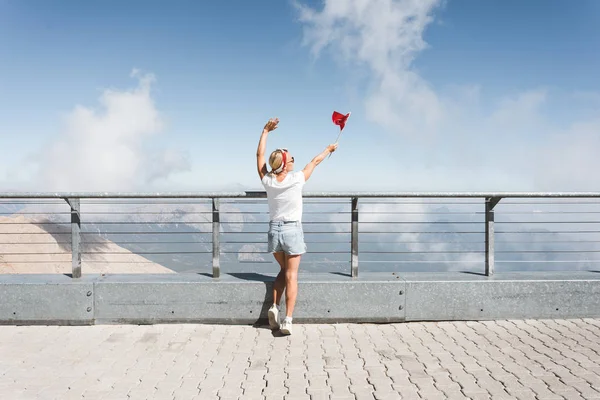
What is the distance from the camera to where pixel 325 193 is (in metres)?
5.79

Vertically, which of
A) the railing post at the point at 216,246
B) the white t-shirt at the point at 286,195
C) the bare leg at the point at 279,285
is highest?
the white t-shirt at the point at 286,195

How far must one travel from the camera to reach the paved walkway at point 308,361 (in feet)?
13.4

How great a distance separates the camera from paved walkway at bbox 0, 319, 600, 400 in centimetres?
408

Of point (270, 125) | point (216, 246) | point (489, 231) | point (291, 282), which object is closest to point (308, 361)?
point (291, 282)

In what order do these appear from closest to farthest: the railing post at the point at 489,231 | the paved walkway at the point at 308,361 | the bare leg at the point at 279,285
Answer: the paved walkway at the point at 308,361 < the bare leg at the point at 279,285 < the railing post at the point at 489,231

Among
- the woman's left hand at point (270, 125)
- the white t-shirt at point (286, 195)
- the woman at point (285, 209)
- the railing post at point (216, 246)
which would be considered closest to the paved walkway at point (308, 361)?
the woman at point (285, 209)

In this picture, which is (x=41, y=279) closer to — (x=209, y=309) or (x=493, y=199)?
(x=209, y=309)

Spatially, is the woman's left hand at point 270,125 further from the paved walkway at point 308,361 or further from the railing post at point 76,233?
the railing post at point 76,233

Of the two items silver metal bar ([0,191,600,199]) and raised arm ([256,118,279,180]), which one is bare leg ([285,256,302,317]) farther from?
raised arm ([256,118,279,180])

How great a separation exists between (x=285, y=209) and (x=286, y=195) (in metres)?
0.16

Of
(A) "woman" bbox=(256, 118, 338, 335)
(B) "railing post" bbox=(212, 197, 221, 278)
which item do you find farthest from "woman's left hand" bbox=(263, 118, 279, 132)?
(B) "railing post" bbox=(212, 197, 221, 278)

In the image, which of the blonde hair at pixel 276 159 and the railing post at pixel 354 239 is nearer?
the blonde hair at pixel 276 159

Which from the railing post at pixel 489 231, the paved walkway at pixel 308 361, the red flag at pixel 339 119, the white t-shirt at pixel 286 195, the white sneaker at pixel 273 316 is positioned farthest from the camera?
the railing post at pixel 489 231

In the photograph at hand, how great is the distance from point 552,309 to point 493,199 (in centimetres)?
157
